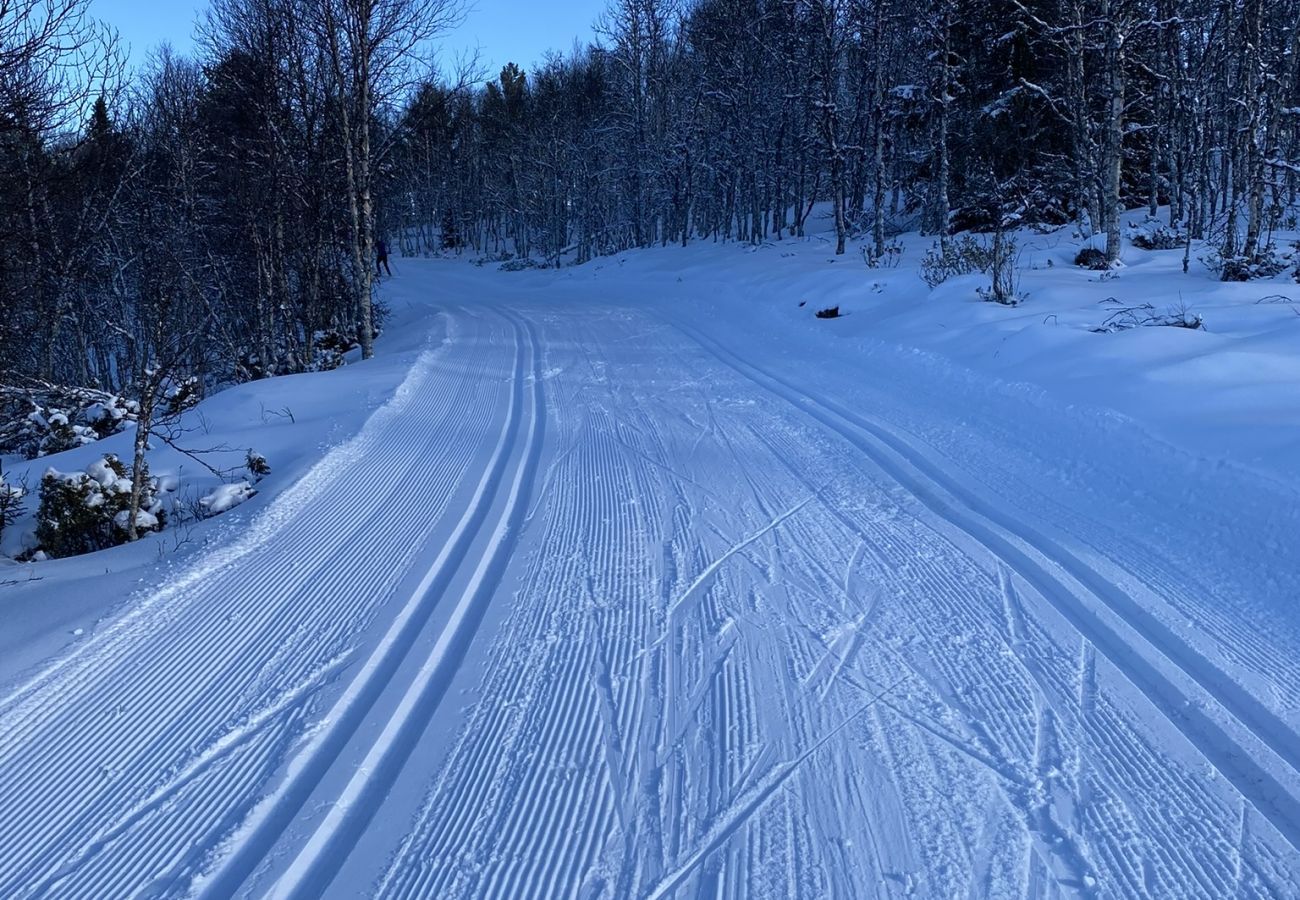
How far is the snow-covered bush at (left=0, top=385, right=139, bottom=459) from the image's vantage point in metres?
10.3

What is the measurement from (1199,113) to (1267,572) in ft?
62.2

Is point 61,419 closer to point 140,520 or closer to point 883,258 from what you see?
point 140,520

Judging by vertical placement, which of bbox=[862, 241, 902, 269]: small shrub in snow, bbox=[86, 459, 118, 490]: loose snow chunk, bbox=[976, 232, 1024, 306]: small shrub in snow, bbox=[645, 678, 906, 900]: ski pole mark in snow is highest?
bbox=[862, 241, 902, 269]: small shrub in snow

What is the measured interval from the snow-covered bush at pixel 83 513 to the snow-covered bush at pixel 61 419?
A: 4.04 m

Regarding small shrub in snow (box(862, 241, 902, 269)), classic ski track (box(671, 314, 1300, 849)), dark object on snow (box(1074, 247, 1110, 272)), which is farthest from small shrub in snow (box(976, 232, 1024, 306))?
classic ski track (box(671, 314, 1300, 849))

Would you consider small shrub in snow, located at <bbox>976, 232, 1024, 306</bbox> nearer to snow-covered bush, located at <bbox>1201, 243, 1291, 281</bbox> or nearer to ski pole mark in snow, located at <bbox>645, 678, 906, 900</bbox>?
snow-covered bush, located at <bbox>1201, 243, 1291, 281</bbox>

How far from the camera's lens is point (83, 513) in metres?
6.41

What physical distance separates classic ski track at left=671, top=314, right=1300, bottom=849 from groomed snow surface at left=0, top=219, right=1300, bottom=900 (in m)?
0.02

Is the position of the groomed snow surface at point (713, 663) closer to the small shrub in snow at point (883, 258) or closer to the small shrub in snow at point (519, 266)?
the small shrub in snow at point (883, 258)

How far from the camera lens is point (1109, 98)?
1462 centimetres

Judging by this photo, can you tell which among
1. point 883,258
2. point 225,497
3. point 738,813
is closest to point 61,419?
point 225,497

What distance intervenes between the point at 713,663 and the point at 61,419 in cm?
1050

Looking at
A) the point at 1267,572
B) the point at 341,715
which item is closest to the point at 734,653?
the point at 341,715

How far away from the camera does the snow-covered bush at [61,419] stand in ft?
33.7
